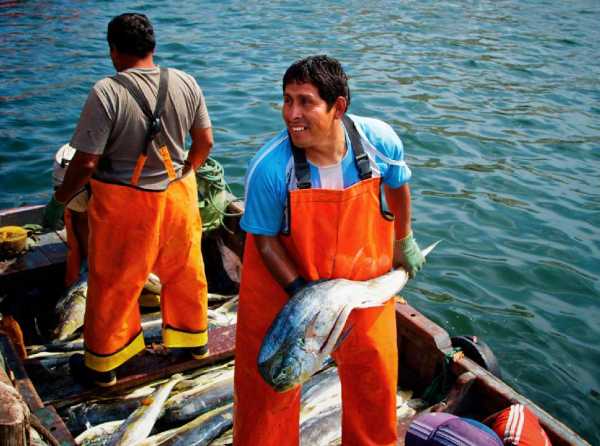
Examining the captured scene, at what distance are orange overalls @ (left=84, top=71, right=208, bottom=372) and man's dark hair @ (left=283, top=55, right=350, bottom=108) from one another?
5.25 ft

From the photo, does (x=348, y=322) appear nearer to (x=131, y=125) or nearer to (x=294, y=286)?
(x=294, y=286)

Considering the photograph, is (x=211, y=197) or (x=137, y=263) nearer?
(x=137, y=263)

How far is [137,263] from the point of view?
4.61 meters

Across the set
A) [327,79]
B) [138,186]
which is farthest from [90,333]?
[327,79]

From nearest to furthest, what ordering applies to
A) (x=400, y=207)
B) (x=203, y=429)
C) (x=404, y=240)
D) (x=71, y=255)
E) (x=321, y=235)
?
(x=321, y=235), (x=400, y=207), (x=404, y=240), (x=203, y=429), (x=71, y=255)

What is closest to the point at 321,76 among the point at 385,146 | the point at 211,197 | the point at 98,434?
the point at 385,146

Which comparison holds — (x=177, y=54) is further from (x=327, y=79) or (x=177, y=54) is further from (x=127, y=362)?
(x=327, y=79)

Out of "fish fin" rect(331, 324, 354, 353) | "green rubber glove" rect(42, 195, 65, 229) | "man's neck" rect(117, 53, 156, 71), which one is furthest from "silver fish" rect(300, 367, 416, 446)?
"green rubber glove" rect(42, 195, 65, 229)

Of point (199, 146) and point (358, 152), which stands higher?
point (358, 152)

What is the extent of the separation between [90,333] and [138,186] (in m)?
1.08

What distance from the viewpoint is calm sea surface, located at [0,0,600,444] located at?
24.1 feet

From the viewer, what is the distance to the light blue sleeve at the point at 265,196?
3.32 meters

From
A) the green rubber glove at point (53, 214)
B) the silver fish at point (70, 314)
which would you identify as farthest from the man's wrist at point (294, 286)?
the green rubber glove at point (53, 214)

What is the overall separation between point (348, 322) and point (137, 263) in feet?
5.54
